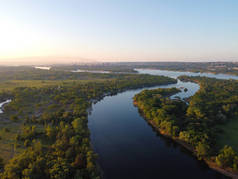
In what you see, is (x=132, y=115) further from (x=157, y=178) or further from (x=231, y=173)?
(x=231, y=173)

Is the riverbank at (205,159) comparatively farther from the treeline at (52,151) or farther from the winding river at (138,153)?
the treeline at (52,151)

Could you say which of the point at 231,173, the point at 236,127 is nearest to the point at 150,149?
the point at 231,173

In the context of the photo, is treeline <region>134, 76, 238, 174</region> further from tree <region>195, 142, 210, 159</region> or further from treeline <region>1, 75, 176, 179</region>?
treeline <region>1, 75, 176, 179</region>

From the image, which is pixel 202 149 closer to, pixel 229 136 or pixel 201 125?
pixel 201 125

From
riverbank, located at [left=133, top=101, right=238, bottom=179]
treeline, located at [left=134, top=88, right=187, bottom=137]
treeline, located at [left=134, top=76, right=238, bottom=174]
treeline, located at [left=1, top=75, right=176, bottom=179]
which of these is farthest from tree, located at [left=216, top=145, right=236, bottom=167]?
treeline, located at [left=1, top=75, right=176, bottom=179]

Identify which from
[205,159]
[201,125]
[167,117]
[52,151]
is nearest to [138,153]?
[205,159]
